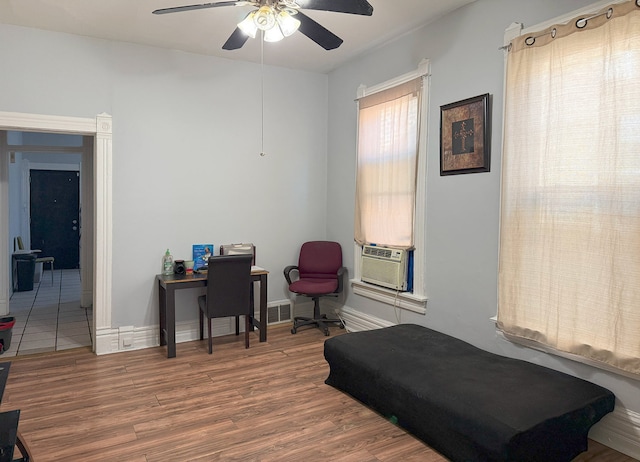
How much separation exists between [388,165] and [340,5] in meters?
1.85

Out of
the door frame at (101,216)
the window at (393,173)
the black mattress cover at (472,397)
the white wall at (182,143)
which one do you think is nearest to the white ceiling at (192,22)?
the white wall at (182,143)

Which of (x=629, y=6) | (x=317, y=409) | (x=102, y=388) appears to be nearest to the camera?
(x=629, y=6)

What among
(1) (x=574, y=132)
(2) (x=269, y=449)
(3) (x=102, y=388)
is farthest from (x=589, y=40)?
(3) (x=102, y=388)

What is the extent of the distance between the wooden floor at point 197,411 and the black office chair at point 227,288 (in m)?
0.40

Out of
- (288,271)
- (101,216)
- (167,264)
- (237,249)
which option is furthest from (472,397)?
(101,216)

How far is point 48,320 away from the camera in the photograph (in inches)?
201

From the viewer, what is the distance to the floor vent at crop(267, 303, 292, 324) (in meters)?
4.98

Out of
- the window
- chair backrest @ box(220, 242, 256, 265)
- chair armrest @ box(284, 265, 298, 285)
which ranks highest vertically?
the window

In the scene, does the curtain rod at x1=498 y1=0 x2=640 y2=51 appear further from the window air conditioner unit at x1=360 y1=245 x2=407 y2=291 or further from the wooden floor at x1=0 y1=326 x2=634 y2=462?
the wooden floor at x1=0 y1=326 x2=634 y2=462

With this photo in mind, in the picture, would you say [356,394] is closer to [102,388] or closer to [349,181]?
[102,388]

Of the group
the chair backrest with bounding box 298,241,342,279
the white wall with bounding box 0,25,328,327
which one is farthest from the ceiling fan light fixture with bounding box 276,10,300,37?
the chair backrest with bounding box 298,241,342,279

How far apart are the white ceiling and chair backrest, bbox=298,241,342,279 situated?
81.5 inches

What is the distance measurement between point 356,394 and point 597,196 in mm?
1999

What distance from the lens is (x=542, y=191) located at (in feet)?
9.07
